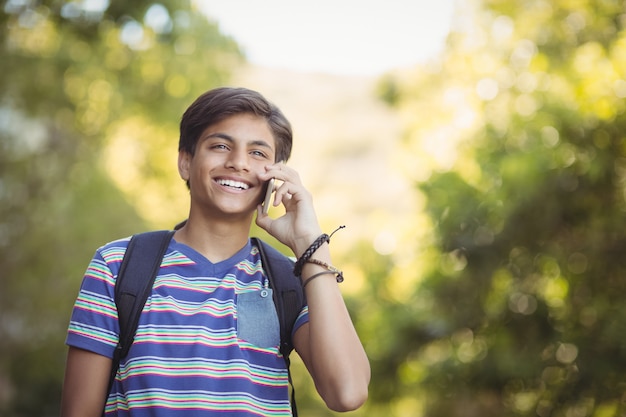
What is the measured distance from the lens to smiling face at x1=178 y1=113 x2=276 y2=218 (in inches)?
83.7

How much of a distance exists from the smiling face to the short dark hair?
2 cm

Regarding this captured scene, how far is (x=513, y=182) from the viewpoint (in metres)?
7.02

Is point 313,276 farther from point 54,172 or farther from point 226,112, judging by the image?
point 54,172

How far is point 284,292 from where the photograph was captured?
2.10m

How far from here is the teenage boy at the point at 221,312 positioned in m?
1.90

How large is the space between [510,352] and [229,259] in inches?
223

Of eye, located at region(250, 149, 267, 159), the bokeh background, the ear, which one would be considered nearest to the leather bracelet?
eye, located at region(250, 149, 267, 159)

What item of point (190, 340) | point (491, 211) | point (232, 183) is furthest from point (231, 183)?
point (491, 211)

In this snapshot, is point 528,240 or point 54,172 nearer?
point 528,240

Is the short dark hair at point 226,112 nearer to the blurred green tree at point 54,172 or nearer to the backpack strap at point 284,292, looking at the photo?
the backpack strap at point 284,292

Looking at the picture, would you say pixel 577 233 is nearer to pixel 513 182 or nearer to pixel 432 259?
pixel 513 182

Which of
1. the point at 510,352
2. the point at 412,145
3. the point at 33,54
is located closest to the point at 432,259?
the point at 510,352

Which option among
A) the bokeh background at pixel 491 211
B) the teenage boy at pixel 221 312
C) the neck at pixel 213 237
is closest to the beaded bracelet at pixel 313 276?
the teenage boy at pixel 221 312

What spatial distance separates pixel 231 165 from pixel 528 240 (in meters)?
A: 5.74
